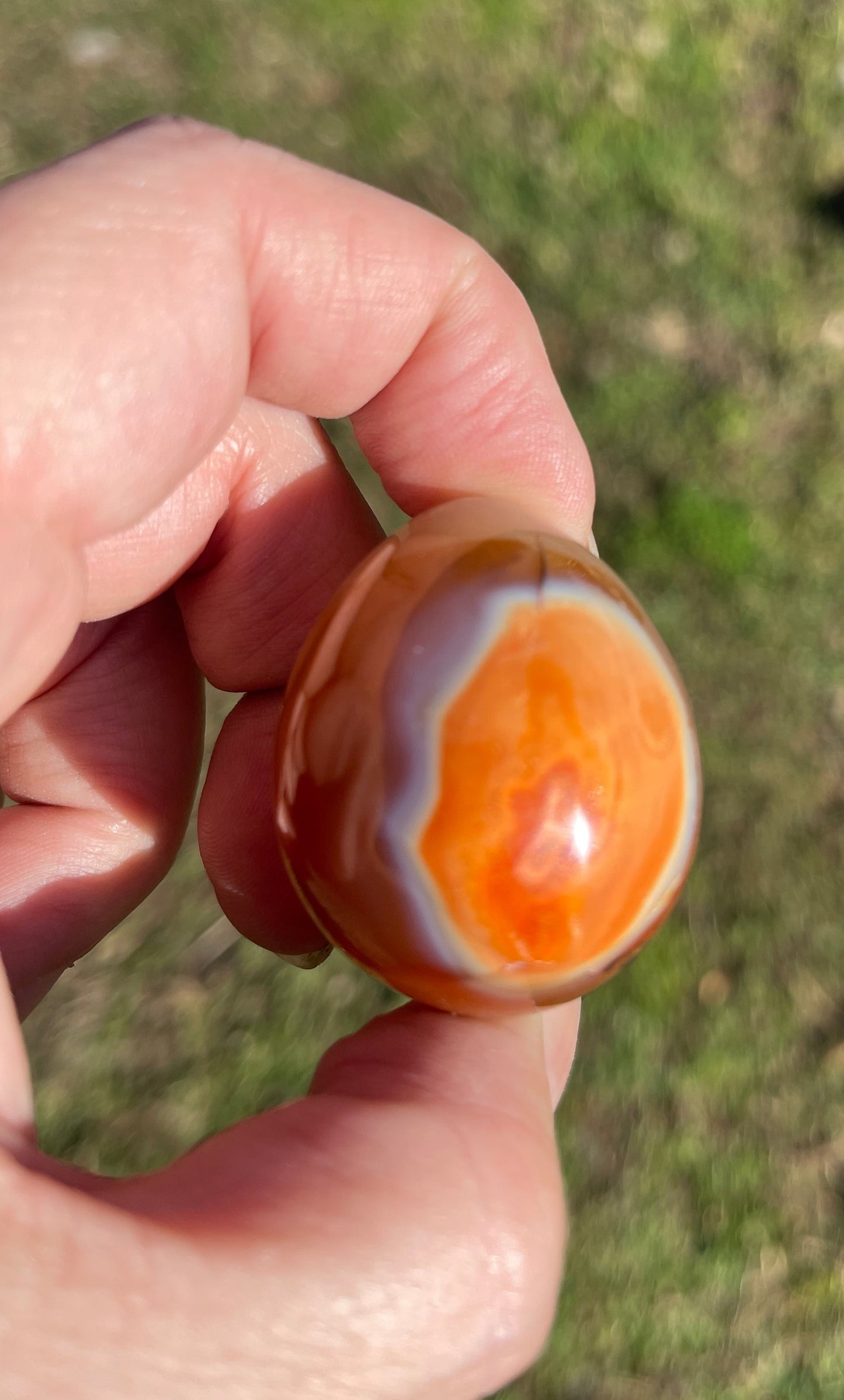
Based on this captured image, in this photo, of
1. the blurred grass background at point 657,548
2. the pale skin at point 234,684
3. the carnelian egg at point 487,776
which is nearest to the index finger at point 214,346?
the pale skin at point 234,684

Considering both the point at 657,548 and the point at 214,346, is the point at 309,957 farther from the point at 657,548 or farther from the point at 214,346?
the point at 657,548

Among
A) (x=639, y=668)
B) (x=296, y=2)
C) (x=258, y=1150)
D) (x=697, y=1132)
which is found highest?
(x=296, y=2)

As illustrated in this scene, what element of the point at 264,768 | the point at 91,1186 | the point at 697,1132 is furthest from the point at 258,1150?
the point at 697,1132

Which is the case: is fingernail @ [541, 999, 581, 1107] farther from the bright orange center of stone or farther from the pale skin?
the bright orange center of stone

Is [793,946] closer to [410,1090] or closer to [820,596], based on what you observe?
[820,596]

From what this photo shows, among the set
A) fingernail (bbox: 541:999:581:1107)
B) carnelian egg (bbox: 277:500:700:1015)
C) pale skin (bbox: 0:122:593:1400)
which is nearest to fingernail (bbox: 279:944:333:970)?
pale skin (bbox: 0:122:593:1400)

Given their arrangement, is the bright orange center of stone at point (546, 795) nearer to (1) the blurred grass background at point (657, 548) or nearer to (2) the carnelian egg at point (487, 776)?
(2) the carnelian egg at point (487, 776)

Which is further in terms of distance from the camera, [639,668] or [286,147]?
[286,147]
